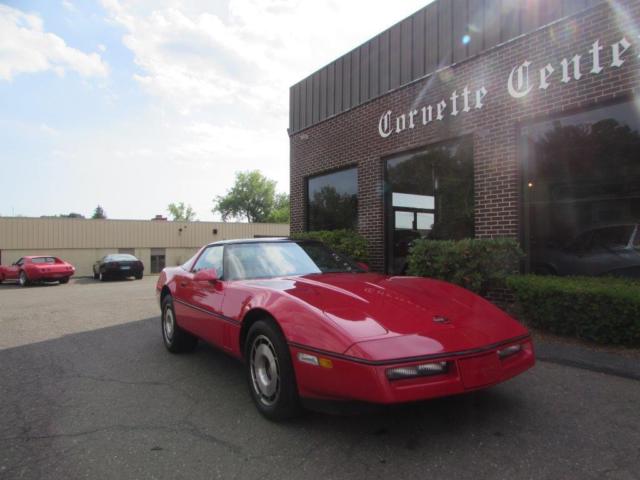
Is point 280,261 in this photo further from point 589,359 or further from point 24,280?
point 24,280

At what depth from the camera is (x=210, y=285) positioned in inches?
154

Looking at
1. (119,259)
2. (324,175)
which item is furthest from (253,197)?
(324,175)

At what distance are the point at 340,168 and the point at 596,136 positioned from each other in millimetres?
5420

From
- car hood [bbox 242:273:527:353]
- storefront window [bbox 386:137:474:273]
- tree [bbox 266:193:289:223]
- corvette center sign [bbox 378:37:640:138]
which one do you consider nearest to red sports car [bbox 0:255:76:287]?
storefront window [bbox 386:137:474:273]

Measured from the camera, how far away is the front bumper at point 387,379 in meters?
2.23

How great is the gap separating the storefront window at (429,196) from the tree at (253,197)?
73.8 metres

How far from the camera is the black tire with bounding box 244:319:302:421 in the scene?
2.70 m

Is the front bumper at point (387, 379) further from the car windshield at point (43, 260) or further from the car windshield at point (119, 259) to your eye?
the car windshield at point (43, 260)

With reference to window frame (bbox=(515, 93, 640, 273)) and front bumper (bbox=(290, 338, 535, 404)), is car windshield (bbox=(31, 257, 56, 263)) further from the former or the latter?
front bumper (bbox=(290, 338, 535, 404))

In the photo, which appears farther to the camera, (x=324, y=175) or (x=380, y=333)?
(x=324, y=175)

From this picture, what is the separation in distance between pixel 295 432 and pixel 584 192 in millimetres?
5441

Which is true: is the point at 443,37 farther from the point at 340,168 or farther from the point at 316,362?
the point at 316,362

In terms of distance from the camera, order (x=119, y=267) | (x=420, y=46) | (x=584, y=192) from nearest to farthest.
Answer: (x=584, y=192) < (x=420, y=46) < (x=119, y=267)

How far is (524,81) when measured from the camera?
6.38m
